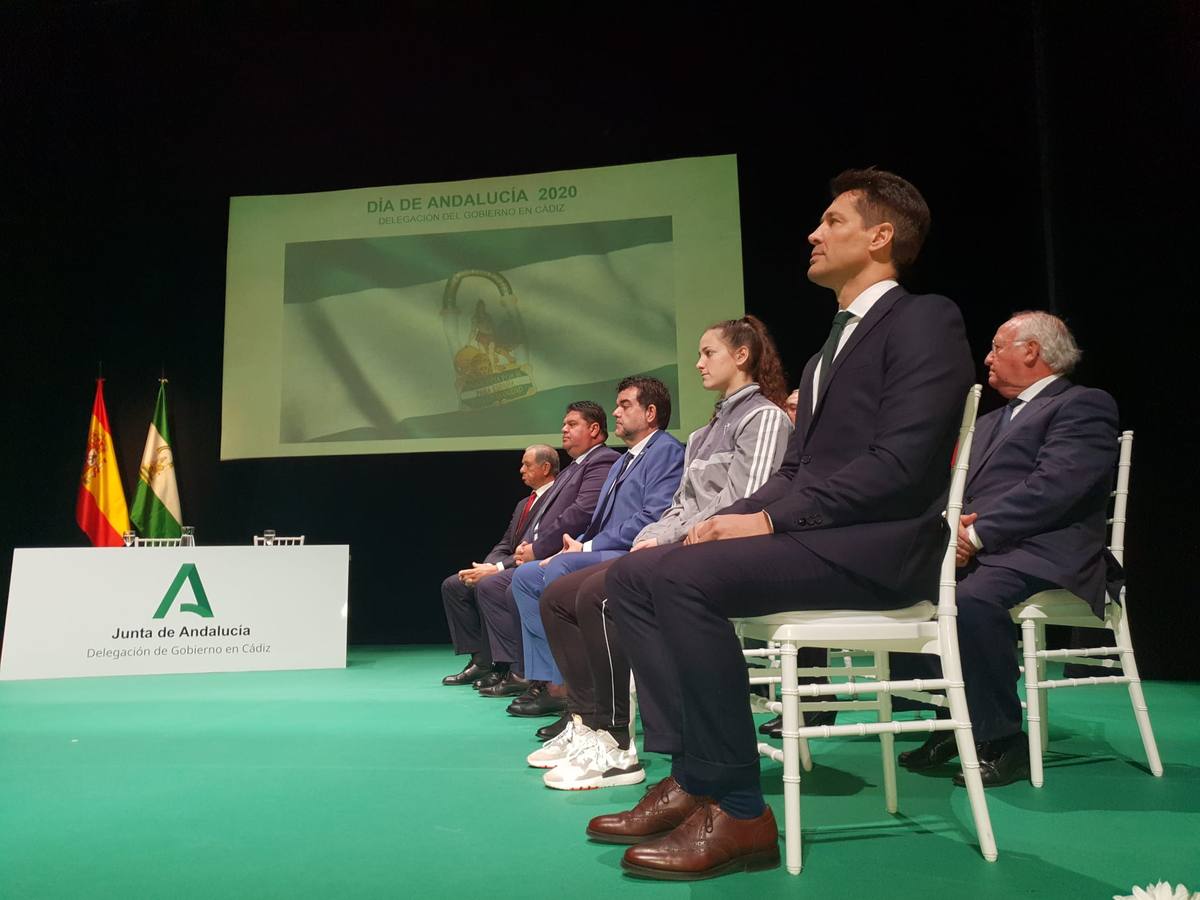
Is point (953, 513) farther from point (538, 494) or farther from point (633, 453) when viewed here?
point (538, 494)

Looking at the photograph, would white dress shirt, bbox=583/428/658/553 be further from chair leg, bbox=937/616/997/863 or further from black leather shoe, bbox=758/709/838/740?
chair leg, bbox=937/616/997/863

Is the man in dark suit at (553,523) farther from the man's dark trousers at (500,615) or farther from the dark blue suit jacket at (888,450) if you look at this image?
the dark blue suit jacket at (888,450)

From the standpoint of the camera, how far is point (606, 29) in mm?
5773

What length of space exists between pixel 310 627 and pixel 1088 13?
190 inches

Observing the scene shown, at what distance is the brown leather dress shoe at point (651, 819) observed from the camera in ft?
4.92

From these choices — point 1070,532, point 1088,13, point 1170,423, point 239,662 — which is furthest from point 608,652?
point 1088,13

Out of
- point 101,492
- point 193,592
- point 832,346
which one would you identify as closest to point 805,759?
point 832,346

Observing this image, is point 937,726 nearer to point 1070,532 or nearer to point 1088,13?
point 1070,532

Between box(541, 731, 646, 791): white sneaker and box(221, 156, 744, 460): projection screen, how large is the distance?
3271mm

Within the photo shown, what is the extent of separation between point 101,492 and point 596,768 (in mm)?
5040

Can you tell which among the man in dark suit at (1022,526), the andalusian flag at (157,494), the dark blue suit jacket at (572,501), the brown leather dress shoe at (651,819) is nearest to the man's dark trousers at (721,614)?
the brown leather dress shoe at (651,819)

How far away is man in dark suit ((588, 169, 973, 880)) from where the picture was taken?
1340 millimetres

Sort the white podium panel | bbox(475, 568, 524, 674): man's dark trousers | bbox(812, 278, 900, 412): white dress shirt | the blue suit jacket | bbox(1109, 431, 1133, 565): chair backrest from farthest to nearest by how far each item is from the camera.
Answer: the white podium panel
bbox(475, 568, 524, 674): man's dark trousers
the blue suit jacket
bbox(1109, 431, 1133, 565): chair backrest
bbox(812, 278, 900, 412): white dress shirt

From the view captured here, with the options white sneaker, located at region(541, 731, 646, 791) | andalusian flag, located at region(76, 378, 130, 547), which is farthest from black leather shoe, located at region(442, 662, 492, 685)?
andalusian flag, located at region(76, 378, 130, 547)
